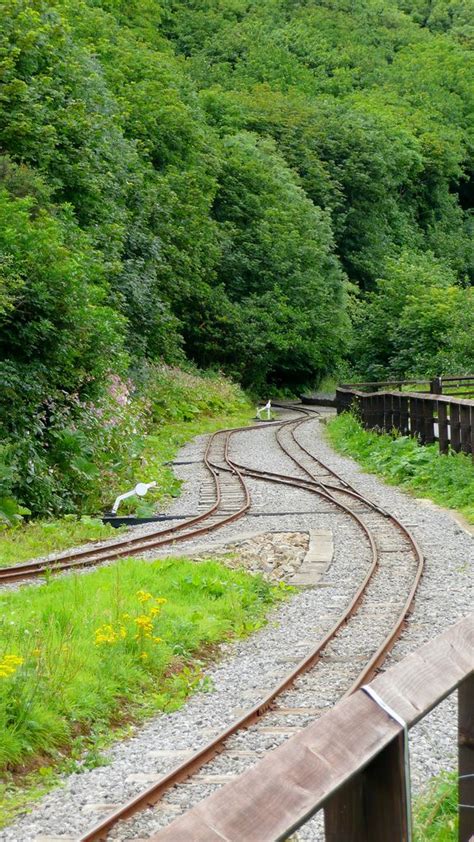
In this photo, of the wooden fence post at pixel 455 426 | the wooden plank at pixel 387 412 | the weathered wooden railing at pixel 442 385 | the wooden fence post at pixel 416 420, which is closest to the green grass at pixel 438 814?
the wooden fence post at pixel 455 426

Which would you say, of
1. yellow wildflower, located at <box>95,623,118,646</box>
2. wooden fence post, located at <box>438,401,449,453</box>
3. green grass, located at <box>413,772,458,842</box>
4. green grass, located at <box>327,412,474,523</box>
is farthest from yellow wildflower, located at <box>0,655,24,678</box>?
wooden fence post, located at <box>438,401,449,453</box>

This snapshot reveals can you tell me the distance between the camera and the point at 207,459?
2450cm

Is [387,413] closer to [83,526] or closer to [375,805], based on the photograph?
[83,526]

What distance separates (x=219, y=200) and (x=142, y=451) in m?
29.7

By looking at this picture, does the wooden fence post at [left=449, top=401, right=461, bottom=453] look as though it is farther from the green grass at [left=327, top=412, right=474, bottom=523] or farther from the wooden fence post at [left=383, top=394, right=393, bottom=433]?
the wooden fence post at [left=383, top=394, right=393, bottom=433]

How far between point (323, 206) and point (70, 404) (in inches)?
2069

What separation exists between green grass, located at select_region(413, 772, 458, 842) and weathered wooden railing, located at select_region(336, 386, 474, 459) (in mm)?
12940

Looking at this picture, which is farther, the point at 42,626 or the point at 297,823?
the point at 42,626

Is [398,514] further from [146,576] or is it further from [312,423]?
[312,423]

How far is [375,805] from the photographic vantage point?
2.24m

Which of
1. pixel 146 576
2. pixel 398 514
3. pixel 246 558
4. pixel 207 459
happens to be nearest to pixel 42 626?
pixel 146 576

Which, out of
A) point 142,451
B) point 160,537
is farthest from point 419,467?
point 142,451

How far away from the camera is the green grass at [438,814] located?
400cm

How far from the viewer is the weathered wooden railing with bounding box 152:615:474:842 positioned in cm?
183
